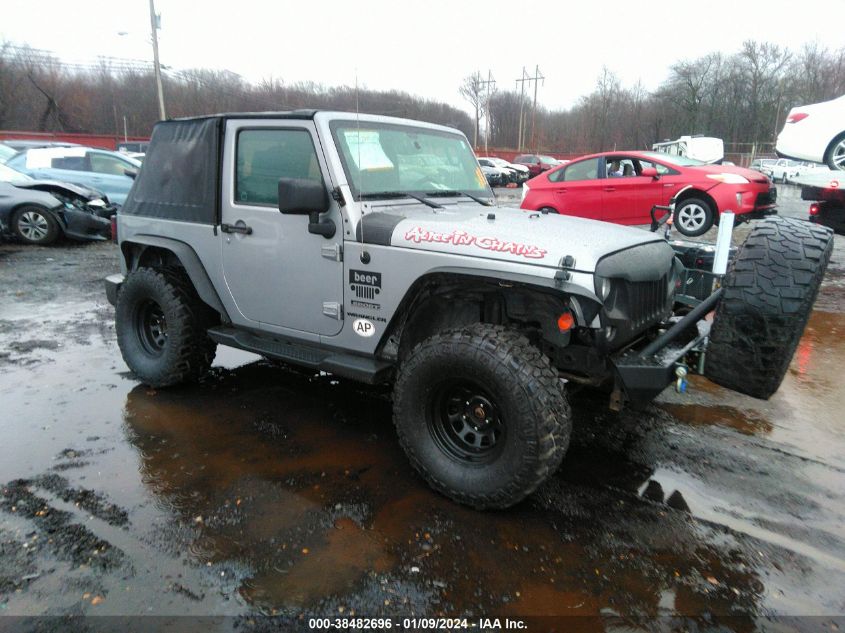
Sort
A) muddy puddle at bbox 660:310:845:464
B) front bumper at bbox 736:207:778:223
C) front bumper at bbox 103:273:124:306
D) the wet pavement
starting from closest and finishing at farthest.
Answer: the wet pavement, muddy puddle at bbox 660:310:845:464, front bumper at bbox 103:273:124:306, front bumper at bbox 736:207:778:223

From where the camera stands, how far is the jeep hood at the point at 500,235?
2717 mm

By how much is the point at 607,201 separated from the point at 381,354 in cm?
766

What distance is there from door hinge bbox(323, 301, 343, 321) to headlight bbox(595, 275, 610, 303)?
1.54 m

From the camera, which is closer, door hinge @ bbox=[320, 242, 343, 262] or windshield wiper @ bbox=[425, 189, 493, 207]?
door hinge @ bbox=[320, 242, 343, 262]

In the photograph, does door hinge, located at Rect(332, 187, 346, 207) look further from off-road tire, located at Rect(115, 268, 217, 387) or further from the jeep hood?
off-road tire, located at Rect(115, 268, 217, 387)

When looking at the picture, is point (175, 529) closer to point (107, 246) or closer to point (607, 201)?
point (607, 201)

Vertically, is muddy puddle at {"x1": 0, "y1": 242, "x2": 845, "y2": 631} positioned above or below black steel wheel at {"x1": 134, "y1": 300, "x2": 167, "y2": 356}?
below

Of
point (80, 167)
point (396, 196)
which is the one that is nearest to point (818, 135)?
point (396, 196)

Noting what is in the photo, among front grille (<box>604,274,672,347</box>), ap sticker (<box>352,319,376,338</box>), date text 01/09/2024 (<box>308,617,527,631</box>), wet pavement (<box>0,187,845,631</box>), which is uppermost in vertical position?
front grille (<box>604,274,672,347</box>)

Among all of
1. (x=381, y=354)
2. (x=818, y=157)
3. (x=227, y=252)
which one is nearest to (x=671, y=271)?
(x=381, y=354)

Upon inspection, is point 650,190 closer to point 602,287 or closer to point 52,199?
point 602,287

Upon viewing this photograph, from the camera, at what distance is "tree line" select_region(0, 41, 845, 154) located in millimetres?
4117

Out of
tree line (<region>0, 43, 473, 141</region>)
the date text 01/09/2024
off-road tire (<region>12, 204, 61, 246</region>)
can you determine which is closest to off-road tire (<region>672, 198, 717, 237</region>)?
tree line (<region>0, 43, 473, 141</region>)

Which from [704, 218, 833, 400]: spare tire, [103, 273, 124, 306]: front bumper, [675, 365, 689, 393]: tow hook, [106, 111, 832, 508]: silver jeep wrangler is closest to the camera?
[704, 218, 833, 400]: spare tire
